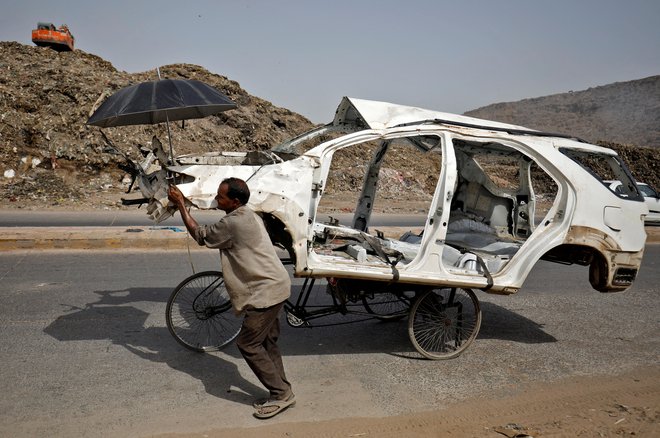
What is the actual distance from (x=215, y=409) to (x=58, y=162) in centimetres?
1980

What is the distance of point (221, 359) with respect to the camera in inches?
203

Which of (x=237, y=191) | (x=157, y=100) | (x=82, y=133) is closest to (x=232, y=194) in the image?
(x=237, y=191)

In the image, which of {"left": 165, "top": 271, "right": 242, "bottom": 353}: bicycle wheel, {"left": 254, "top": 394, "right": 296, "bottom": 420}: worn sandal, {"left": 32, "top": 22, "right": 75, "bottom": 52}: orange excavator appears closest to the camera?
{"left": 254, "top": 394, "right": 296, "bottom": 420}: worn sandal

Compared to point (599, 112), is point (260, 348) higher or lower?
lower

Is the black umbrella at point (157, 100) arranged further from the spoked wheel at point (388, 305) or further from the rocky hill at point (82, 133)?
the rocky hill at point (82, 133)

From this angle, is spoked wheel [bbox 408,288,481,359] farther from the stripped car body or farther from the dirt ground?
the dirt ground

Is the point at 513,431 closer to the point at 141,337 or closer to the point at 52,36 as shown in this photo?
the point at 141,337

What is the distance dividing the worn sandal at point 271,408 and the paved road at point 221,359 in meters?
0.05

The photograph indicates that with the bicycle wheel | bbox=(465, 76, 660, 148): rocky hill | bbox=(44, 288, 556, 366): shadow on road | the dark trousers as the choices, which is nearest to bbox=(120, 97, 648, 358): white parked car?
the bicycle wheel

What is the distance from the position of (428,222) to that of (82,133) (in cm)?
2069

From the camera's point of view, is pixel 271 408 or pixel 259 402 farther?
pixel 259 402

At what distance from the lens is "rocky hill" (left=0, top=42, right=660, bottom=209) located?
19.5 m

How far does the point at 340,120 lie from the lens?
6.50 m

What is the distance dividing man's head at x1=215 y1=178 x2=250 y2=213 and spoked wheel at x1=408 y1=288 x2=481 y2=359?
6.86 ft
